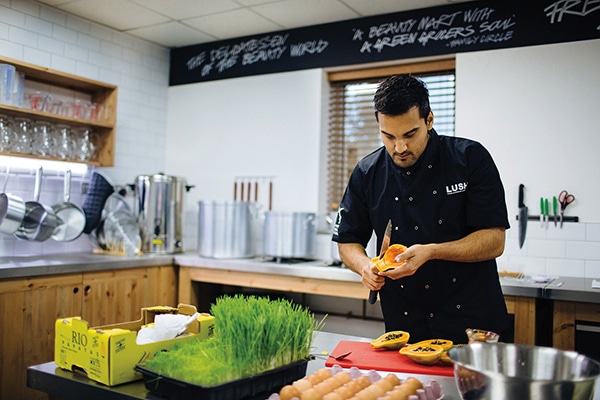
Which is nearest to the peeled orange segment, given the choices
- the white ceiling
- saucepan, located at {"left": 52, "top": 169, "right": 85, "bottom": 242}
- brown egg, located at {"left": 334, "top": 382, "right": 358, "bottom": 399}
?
brown egg, located at {"left": 334, "top": 382, "right": 358, "bottom": 399}

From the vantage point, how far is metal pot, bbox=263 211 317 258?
156 inches

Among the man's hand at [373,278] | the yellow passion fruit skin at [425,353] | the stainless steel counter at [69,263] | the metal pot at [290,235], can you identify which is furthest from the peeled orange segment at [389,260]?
the stainless steel counter at [69,263]

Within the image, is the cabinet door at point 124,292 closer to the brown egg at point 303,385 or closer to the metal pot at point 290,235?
the metal pot at point 290,235

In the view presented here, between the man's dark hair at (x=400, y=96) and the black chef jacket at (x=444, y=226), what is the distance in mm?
270

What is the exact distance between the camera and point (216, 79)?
16.2ft

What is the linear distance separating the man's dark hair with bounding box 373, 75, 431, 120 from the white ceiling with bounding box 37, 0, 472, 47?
210cm

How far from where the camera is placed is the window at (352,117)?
415 cm

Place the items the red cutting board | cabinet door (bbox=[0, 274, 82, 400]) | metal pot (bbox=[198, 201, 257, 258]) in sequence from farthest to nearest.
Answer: metal pot (bbox=[198, 201, 257, 258]) < cabinet door (bbox=[0, 274, 82, 400]) < the red cutting board

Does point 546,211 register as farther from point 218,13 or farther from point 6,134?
point 6,134

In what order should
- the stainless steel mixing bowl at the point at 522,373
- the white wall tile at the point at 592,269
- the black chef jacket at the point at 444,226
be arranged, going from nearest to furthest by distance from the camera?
the stainless steel mixing bowl at the point at 522,373
the black chef jacket at the point at 444,226
the white wall tile at the point at 592,269

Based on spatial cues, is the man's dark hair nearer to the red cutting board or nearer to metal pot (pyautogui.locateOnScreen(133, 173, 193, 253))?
the red cutting board

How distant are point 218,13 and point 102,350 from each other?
3.29 meters

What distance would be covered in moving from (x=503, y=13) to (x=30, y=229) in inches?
138

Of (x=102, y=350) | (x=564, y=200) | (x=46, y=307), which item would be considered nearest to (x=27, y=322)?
(x=46, y=307)
